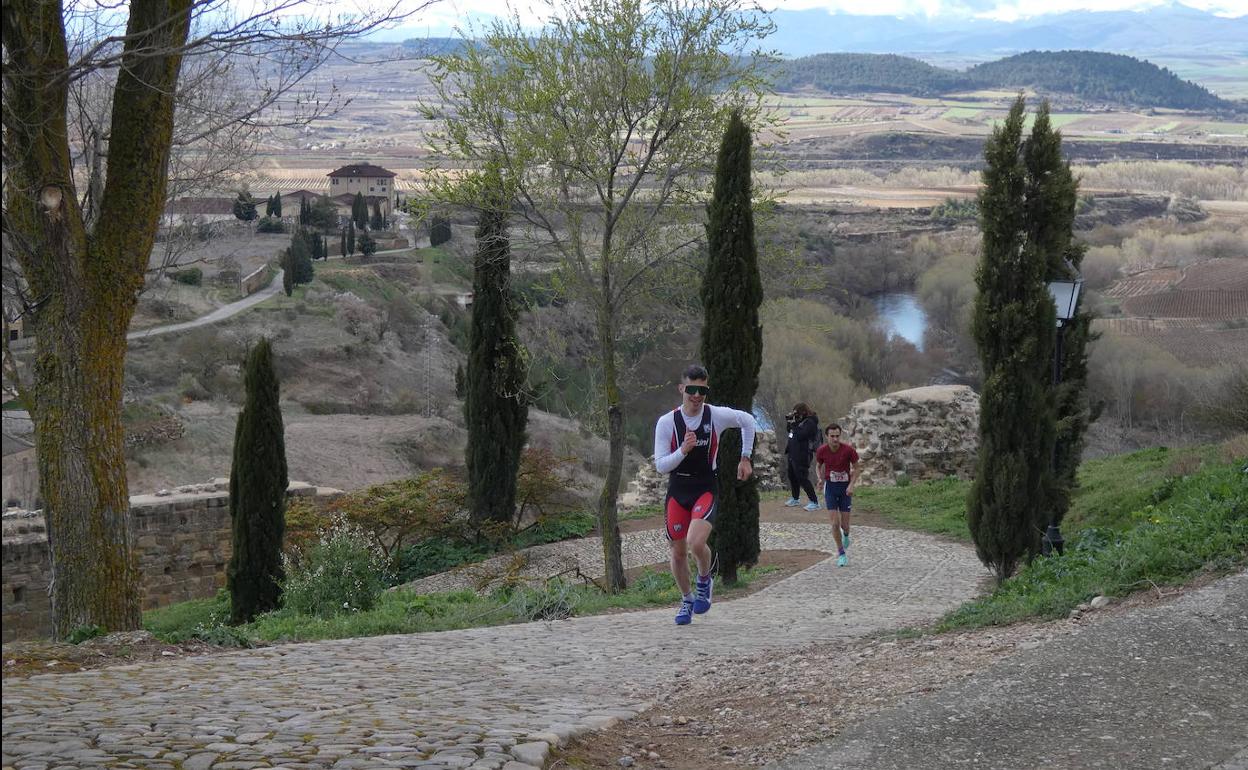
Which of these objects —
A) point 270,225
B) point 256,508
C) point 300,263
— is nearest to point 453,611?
point 256,508

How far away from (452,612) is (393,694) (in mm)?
5055

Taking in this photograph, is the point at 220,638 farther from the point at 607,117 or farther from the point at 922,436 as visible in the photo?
the point at 922,436

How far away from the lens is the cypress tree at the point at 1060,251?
1103 centimetres

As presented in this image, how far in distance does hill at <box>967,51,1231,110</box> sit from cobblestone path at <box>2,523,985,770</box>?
16416cm

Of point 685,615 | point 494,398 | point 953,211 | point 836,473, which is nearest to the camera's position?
point 685,615

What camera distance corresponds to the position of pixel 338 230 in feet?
230

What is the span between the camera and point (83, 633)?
27.9ft

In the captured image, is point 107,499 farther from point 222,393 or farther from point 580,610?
point 222,393

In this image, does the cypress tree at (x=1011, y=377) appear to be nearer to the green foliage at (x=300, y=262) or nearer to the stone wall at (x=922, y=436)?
the stone wall at (x=922, y=436)

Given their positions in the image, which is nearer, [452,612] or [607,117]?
[452,612]

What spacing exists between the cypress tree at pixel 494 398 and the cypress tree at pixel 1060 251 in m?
8.37

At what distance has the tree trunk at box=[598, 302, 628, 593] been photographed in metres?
13.9

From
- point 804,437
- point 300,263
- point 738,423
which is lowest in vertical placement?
point 804,437

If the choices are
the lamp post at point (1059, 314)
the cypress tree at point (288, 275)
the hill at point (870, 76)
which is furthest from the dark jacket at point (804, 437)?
the hill at point (870, 76)
